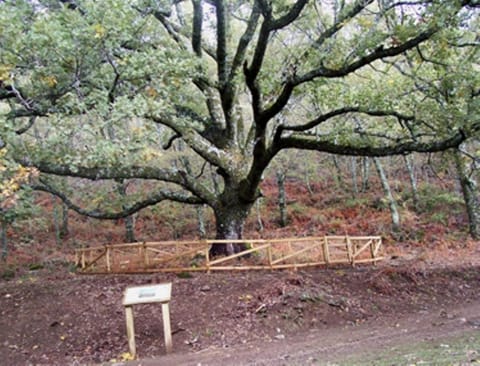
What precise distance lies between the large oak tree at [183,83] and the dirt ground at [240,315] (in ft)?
9.79

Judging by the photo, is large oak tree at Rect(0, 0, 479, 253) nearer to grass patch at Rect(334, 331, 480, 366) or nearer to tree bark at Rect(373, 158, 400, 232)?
grass patch at Rect(334, 331, 480, 366)

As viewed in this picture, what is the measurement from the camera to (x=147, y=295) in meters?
6.64

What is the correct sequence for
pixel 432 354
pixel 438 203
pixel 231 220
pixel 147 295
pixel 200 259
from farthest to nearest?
pixel 438 203 < pixel 231 220 < pixel 200 259 < pixel 147 295 < pixel 432 354

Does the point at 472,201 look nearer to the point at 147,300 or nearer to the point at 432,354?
the point at 432,354

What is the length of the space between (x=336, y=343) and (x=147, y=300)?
326cm

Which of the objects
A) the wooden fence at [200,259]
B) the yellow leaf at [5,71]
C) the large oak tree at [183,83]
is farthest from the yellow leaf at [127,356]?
the yellow leaf at [5,71]

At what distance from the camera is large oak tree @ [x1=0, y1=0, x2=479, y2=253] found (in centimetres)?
685

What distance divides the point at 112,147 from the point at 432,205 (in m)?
19.7

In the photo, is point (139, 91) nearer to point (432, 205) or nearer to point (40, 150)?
point (40, 150)

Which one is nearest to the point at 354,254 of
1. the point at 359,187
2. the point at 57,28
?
the point at 57,28

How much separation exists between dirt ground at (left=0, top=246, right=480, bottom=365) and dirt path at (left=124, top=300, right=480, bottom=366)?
0.02 metres

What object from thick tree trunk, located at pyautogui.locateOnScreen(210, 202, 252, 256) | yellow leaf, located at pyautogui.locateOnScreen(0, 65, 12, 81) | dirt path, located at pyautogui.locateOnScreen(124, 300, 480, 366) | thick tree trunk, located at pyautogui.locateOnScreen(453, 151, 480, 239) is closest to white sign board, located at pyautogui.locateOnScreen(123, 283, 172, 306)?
dirt path, located at pyautogui.locateOnScreen(124, 300, 480, 366)

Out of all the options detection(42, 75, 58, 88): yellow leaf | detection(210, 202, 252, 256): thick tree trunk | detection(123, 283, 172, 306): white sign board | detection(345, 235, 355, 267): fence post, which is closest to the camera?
detection(123, 283, 172, 306): white sign board

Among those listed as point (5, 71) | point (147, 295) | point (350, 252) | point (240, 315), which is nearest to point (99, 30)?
point (5, 71)
